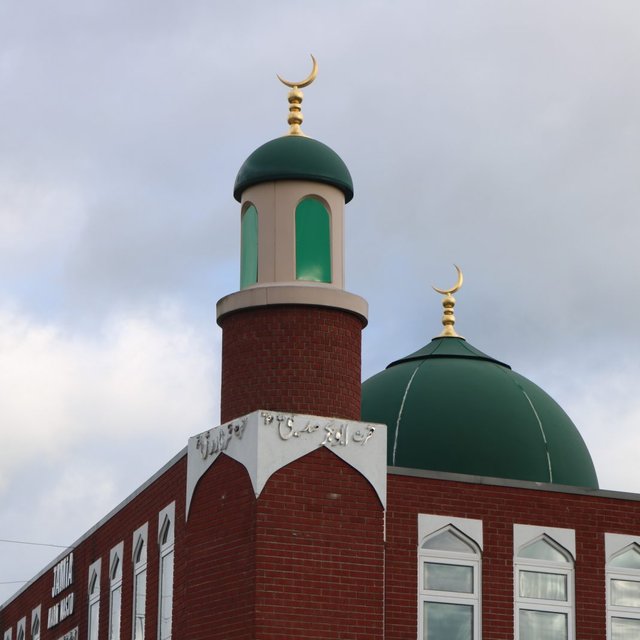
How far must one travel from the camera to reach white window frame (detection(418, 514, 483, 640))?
27.6 meters

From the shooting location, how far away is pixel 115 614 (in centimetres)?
3300

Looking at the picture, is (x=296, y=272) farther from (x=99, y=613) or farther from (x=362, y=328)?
→ (x=99, y=613)

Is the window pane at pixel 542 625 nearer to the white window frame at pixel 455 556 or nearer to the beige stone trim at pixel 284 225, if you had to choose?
the white window frame at pixel 455 556

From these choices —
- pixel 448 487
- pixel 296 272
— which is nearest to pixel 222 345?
pixel 296 272

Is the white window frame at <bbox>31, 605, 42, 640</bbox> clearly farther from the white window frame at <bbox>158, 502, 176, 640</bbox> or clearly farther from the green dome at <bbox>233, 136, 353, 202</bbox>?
the green dome at <bbox>233, 136, 353, 202</bbox>

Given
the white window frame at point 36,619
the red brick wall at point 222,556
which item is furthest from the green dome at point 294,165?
the white window frame at point 36,619

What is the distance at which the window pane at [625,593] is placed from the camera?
28781mm

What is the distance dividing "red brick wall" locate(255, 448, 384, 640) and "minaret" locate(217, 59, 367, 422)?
137 cm

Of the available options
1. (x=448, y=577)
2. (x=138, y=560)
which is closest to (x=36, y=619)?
(x=138, y=560)

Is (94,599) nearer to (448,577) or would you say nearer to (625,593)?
(448,577)

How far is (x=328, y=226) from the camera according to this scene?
28.7m

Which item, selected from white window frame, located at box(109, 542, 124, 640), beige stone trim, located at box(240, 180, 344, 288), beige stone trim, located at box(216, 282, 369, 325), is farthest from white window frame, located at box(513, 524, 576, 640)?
white window frame, located at box(109, 542, 124, 640)

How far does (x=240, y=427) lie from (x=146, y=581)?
17.8 ft

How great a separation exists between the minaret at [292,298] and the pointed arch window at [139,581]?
4.45m
